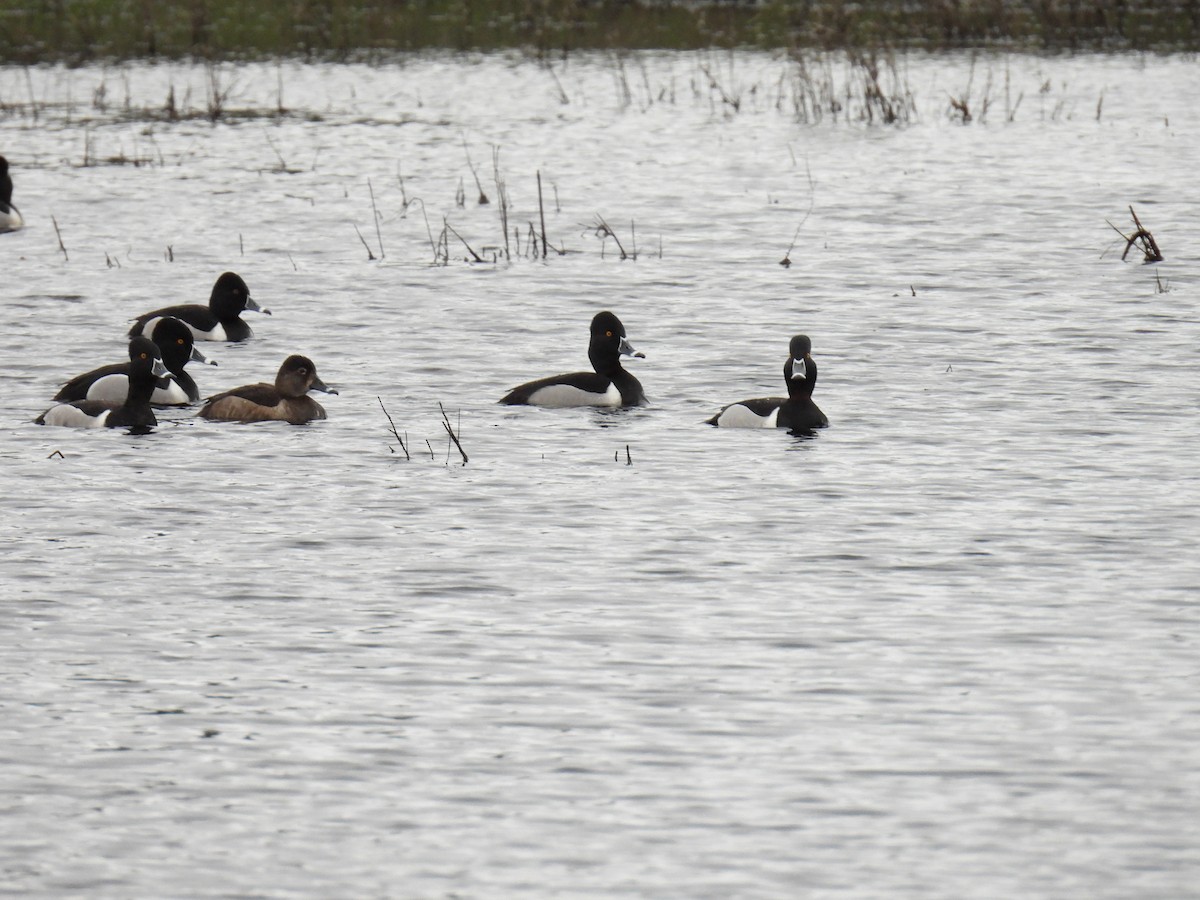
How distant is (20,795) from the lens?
28.1 ft

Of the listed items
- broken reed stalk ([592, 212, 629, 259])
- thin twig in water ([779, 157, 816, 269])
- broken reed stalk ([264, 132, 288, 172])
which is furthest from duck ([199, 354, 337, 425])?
broken reed stalk ([264, 132, 288, 172])

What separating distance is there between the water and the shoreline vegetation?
1832 cm

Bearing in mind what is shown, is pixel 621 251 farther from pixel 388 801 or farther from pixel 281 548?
pixel 388 801

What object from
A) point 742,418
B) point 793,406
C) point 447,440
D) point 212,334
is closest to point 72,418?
point 447,440

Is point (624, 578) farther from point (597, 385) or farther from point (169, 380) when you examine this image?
point (169, 380)

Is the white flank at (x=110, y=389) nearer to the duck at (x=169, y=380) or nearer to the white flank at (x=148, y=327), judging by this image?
the duck at (x=169, y=380)

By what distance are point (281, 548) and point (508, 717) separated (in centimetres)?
346

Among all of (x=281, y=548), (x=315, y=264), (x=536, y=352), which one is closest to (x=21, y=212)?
(x=315, y=264)

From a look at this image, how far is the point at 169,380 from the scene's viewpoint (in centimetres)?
1673

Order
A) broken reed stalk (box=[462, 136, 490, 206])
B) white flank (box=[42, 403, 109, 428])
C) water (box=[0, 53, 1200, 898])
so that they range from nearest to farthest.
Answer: water (box=[0, 53, 1200, 898]), white flank (box=[42, 403, 109, 428]), broken reed stalk (box=[462, 136, 490, 206])

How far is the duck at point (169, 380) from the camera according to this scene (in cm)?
1634

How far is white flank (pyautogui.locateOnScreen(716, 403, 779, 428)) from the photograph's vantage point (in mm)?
15703

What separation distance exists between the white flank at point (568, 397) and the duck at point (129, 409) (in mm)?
3194

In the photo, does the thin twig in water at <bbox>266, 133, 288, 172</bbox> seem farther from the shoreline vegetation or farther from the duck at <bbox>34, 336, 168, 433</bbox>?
the duck at <bbox>34, 336, 168, 433</bbox>
